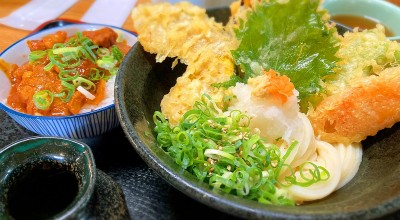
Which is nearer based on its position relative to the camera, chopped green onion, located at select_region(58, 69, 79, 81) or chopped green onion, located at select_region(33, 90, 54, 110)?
chopped green onion, located at select_region(33, 90, 54, 110)

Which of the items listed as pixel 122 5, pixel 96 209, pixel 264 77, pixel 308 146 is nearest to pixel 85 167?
pixel 96 209

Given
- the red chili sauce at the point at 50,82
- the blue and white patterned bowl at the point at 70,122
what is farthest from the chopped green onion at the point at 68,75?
the blue and white patterned bowl at the point at 70,122

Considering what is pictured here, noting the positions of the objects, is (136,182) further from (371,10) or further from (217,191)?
(371,10)

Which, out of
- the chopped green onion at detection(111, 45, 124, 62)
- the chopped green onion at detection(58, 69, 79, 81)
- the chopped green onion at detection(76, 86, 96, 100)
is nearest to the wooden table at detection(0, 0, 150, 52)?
the chopped green onion at detection(111, 45, 124, 62)

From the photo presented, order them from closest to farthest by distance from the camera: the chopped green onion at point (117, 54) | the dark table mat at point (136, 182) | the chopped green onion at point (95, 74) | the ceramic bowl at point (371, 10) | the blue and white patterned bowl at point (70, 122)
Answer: the dark table mat at point (136, 182)
the blue and white patterned bowl at point (70, 122)
the chopped green onion at point (95, 74)
the chopped green onion at point (117, 54)
the ceramic bowl at point (371, 10)

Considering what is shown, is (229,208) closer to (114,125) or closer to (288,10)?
(114,125)

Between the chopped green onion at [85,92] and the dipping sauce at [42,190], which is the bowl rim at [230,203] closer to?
the dipping sauce at [42,190]

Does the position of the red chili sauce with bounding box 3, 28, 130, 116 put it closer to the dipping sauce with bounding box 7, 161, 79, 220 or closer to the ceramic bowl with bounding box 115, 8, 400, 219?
the ceramic bowl with bounding box 115, 8, 400, 219
